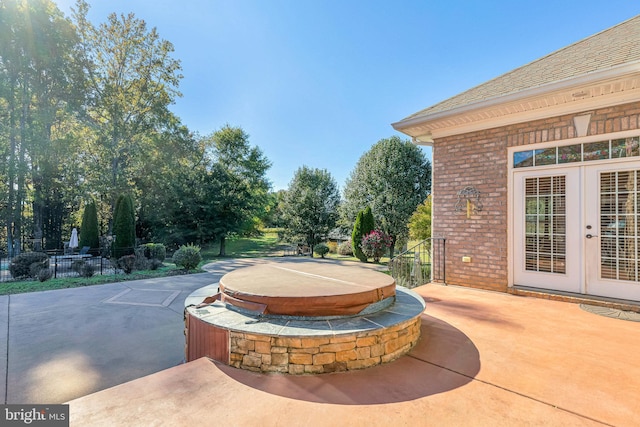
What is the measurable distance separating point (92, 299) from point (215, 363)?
5395 millimetres

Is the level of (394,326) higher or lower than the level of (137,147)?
lower

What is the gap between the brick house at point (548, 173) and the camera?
12.5ft

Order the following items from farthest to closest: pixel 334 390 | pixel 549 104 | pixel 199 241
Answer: pixel 199 241 → pixel 549 104 → pixel 334 390

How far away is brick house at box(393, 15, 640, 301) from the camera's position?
12.5 feet

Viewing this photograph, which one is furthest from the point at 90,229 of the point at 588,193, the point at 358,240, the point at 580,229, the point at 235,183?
the point at 588,193

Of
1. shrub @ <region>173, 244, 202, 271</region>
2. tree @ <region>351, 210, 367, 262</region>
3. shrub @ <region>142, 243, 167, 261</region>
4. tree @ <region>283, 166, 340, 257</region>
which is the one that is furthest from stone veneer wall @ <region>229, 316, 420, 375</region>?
tree @ <region>283, 166, 340, 257</region>

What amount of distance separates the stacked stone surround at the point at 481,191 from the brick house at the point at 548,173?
0.05 feet

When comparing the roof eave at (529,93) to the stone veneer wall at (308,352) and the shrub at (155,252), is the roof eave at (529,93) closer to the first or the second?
the stone veneer wall at (308,352)

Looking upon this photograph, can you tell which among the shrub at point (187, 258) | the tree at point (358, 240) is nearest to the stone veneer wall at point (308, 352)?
the shrub at point (187, 258)

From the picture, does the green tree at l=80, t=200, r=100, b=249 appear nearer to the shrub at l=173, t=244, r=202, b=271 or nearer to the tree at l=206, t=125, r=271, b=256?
the tree at l=206, t=125, r=271, b=256

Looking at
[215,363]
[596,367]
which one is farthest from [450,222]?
[215,363]

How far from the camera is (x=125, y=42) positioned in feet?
50.3

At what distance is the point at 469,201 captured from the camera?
5.04 meters

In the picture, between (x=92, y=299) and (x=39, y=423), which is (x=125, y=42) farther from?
(x=39, y=423)
